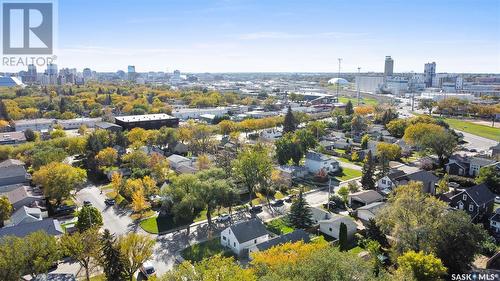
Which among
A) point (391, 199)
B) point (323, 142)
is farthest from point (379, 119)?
point (391, 199)

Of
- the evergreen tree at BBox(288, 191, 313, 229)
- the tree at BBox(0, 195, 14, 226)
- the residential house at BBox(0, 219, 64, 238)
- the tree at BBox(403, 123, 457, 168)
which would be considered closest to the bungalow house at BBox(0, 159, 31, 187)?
the tree at BBox(0, 195, 14, 226)

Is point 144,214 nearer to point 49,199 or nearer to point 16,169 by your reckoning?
point 49,199

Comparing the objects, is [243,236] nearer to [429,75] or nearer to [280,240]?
[280,240]

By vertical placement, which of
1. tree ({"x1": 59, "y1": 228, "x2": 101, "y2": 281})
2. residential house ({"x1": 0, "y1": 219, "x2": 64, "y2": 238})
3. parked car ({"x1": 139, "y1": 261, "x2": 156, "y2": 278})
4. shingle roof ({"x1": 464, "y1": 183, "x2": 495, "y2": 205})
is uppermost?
shingle roof ({"x1": 464, "y1": 183, "x2": 495, "y2": 205})

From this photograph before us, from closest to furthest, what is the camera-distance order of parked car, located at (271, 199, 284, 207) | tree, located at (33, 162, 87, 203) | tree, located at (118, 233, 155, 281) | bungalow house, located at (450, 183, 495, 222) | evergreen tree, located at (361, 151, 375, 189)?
tree, located at (118, 233, 155, 281) → bungalow house, located at (450, 183, 495, 222) → tree, located at (33, 162, 87, 203) → parked car, located at (271, 199, 284, 207) → evergreen tree, located at (361, 151, 375, 189)

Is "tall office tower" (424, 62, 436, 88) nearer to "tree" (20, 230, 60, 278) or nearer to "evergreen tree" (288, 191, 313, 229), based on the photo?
"evergreen tree" (288, 191, 313, 229)

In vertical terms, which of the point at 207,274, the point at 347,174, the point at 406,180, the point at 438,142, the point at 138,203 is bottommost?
the point at 138,203

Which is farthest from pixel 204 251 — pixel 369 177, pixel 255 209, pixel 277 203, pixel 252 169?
pixel 369 177
